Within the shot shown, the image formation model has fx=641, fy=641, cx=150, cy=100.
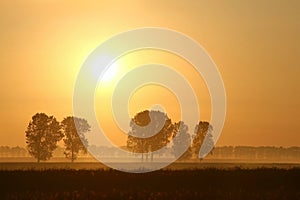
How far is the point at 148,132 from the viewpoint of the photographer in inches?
6220


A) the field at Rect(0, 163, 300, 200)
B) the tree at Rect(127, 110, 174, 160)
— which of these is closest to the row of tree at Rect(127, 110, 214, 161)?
the tree at Rect(127, 110, 174, 160)

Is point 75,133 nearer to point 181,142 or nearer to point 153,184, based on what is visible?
point 181,142

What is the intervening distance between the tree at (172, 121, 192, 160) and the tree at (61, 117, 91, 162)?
23.5 metres

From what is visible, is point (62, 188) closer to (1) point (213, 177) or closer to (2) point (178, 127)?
(1) point (213, 177)

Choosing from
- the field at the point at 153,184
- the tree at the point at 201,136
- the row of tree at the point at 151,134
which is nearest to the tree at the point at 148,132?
the row of tree at the point at 151,134

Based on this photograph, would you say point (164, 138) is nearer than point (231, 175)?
No

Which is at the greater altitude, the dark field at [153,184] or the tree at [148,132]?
the tree at [148,132]

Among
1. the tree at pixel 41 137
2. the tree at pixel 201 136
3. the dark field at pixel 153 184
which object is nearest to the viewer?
the dark field at pixel 153 184

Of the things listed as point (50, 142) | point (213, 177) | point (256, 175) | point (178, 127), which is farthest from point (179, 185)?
point (178, 127)

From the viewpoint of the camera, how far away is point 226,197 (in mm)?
38000

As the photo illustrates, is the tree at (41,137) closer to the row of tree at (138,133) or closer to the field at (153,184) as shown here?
the row of tree at (138,133)

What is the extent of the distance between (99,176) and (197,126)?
403 ft

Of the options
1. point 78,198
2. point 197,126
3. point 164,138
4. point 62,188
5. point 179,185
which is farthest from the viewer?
point 197,126

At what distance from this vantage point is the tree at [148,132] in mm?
157125
